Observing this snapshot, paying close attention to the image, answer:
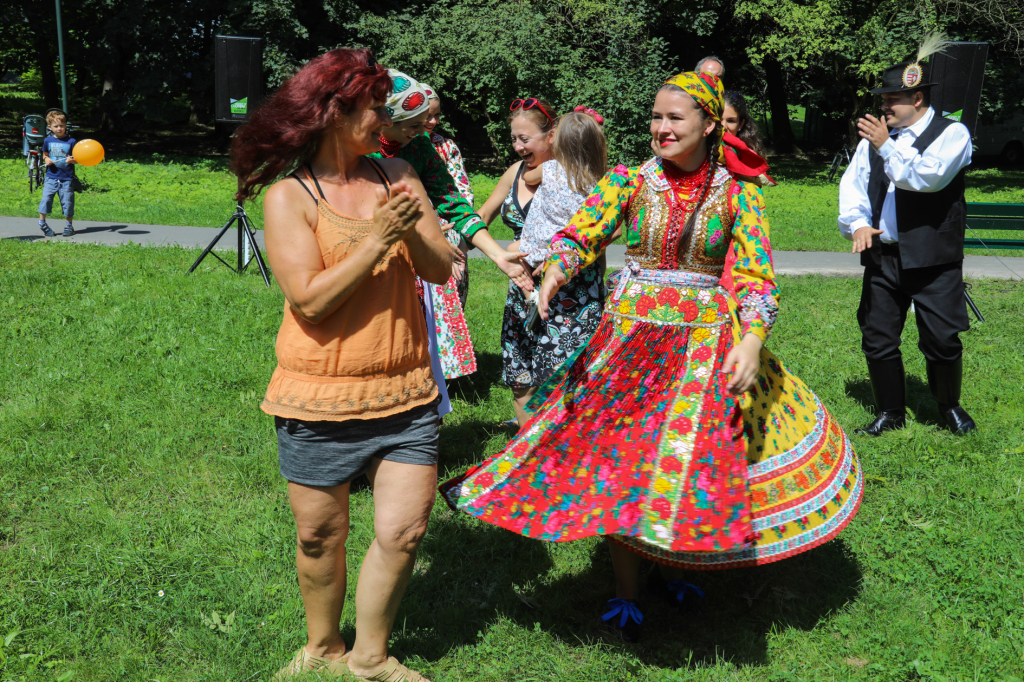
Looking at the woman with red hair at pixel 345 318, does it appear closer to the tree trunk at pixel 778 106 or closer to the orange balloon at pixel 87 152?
the orange balloon at pixel 87 152

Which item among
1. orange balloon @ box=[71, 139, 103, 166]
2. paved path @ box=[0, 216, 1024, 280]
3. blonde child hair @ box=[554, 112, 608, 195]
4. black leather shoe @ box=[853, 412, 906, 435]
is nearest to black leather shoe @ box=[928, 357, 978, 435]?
black leather shoe @ box=[853, 412, 906, 435]

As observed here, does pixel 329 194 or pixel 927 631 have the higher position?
pixel 329 194

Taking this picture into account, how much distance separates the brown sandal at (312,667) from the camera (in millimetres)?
2850

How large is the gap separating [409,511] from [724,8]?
2438cm

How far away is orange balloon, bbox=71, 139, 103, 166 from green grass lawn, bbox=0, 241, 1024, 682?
6.30 meters

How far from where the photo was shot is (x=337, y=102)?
8.14ft

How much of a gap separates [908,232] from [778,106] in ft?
87.0

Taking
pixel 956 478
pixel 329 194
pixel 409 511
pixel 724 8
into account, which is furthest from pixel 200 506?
pixel 724 8

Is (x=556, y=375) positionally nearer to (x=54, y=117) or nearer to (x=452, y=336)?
(x=452, y=336)

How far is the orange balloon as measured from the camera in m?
11.3

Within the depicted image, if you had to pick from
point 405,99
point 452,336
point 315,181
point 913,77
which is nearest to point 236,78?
point 452,336

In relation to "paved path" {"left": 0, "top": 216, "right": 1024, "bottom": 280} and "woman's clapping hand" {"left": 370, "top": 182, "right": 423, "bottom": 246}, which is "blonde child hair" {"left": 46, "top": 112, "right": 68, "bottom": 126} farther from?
"woman's clapping hand" {"left": 370, "top": 182, "right": 423, "bottom": 246}

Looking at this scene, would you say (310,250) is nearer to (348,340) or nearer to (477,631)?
(348,340)

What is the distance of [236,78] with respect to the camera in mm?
9508
